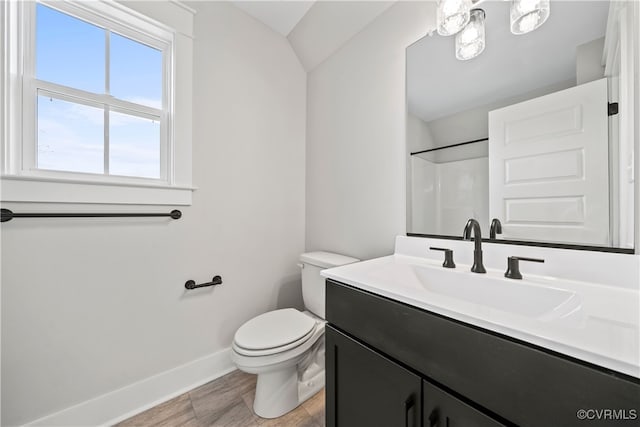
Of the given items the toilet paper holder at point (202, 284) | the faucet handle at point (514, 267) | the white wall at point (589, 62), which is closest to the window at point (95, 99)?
the toilet paper holder at point (202, 284)

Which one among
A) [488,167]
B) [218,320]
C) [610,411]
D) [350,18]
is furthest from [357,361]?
[350,18]

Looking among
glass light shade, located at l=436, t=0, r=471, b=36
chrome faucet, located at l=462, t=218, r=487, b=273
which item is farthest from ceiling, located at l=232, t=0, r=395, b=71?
chrome faucet, located at l=462, t=218, r=487, b=273

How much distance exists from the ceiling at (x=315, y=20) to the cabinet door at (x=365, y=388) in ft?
5.71

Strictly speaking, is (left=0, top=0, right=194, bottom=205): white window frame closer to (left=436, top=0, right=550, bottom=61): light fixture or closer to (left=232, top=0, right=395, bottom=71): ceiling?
(left=232, top=0, right=395, bottom=71): ceiling

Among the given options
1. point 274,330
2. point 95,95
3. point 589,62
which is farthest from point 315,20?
point 274,330

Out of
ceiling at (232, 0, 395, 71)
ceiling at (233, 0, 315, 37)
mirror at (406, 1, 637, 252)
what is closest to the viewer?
mirror at (406, 1, 637, 252)

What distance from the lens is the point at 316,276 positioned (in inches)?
62.3

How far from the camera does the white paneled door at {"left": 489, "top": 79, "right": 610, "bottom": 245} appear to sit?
2.58 ft

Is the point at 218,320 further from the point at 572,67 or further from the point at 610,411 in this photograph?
the point at 572,67

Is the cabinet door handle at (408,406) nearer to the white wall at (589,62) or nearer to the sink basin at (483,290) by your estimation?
the sink basin at (483,290)

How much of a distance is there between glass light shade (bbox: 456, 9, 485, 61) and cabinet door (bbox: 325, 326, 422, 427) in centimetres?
130

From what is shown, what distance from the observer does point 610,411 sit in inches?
15.8

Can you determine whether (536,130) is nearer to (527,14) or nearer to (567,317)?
(527,14)

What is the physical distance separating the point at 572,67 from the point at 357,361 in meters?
1.24
